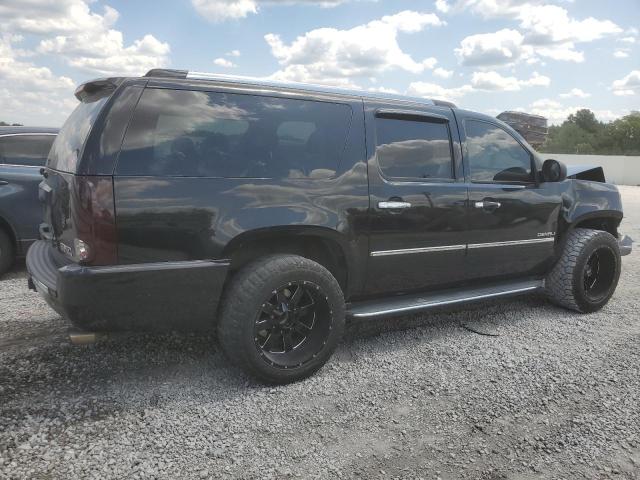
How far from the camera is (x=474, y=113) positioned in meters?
4.20

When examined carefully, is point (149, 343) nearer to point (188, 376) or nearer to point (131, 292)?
point (188, 376)

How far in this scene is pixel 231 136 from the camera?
3055 mm

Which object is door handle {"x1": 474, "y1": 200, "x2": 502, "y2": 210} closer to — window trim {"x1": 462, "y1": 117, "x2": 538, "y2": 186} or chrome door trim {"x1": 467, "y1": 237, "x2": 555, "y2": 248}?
window trim {"x1": 462, "y1": 117, "x2": 538, "y2": 186}

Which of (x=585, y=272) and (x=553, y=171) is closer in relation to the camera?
(x=553, y=171)

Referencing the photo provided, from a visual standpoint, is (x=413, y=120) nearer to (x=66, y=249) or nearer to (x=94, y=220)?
(x=94, y=220)

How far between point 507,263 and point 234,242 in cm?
244

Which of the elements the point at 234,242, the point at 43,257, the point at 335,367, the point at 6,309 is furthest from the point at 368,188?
the point at 6,309

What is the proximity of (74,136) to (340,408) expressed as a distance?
2.22m

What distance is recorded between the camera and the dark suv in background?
5531 mm

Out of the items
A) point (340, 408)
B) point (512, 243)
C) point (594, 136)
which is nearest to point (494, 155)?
point (512, 243)

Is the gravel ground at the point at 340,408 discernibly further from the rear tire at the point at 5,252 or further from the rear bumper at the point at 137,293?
the rear tire at the point at 5,252

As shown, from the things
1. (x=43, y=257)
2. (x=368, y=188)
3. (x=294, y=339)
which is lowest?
(x=294, y=339)

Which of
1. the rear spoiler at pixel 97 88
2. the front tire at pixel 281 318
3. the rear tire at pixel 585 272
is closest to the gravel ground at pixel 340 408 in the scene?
the front tire at pixel 281 318

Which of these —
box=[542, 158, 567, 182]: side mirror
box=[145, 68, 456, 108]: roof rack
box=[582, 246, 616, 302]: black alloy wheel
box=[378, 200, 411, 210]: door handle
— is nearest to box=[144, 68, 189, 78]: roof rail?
box=[145, 68, 456, 108]: roof rack
